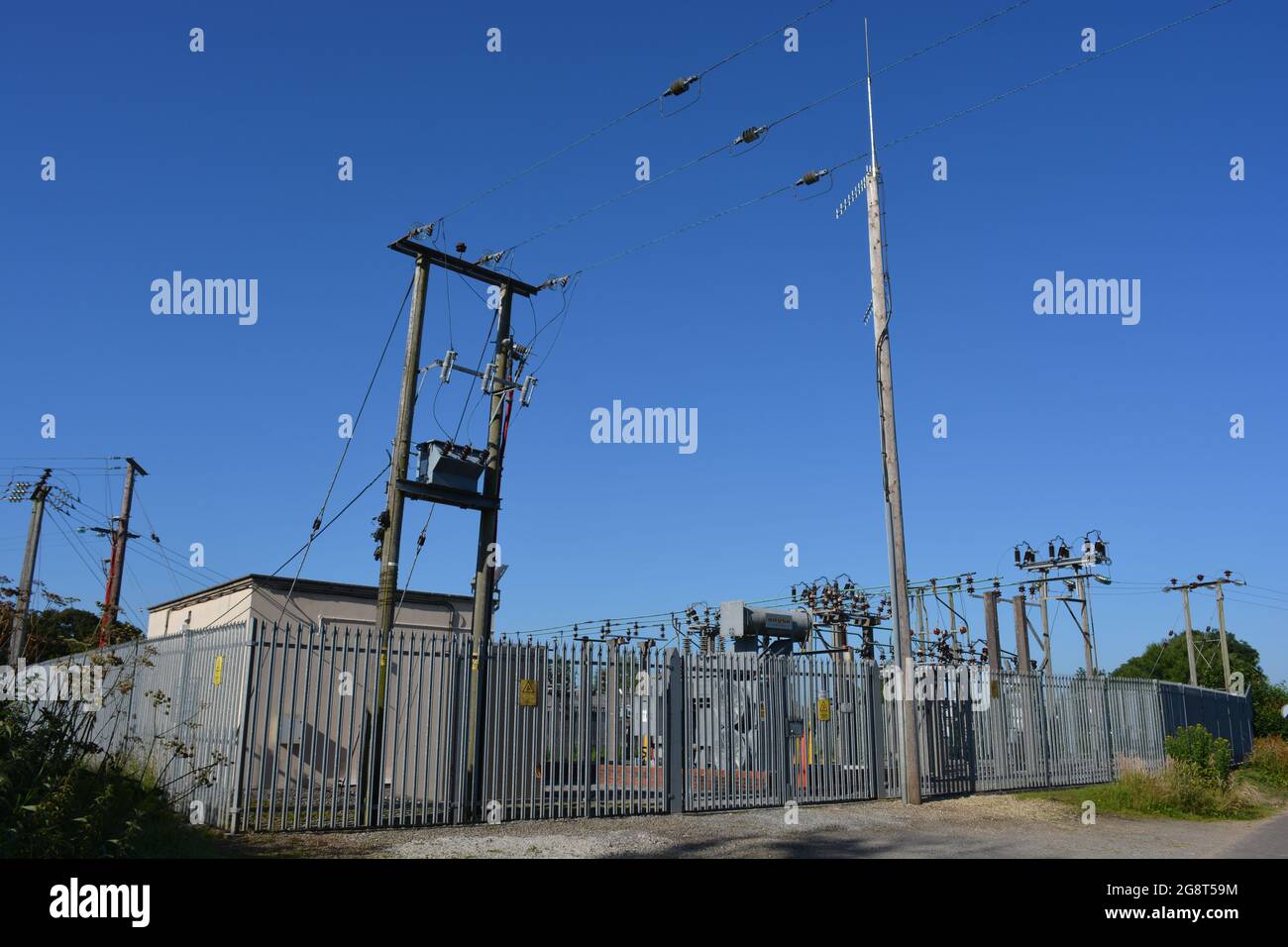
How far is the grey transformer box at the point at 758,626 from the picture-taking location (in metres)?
17.9

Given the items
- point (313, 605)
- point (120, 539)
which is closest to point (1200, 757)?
point (313, 605)

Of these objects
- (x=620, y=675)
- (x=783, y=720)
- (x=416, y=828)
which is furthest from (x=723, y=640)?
(x=416, y=828)

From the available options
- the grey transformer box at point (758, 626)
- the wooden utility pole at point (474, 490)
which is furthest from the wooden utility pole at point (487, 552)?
the grey transformer box at point (758, 626)

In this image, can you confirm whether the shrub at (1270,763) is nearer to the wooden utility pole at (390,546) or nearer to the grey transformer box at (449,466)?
the grey transformer box at (449,466)

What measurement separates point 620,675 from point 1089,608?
2234cm

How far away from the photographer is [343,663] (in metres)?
12.1

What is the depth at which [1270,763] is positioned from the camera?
83.0 feet

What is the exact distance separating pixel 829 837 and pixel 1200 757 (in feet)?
34.6

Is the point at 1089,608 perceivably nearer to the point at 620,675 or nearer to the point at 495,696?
the point at 620,675

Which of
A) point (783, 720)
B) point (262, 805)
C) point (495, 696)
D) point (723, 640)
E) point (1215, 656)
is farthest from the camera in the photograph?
point (1215, 656)

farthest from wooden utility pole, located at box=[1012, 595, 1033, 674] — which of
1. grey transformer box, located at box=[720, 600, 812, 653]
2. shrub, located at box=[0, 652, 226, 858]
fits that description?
shrub, located at box=[0, 652, 226, 858]

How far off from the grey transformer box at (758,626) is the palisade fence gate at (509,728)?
172 centimetres

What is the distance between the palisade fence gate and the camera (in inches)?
454

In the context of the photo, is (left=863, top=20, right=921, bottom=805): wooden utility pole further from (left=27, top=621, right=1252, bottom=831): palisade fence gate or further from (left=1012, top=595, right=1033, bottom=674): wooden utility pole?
(left=1012, top=595, right=1033, bottom=674): wooden utility pole
